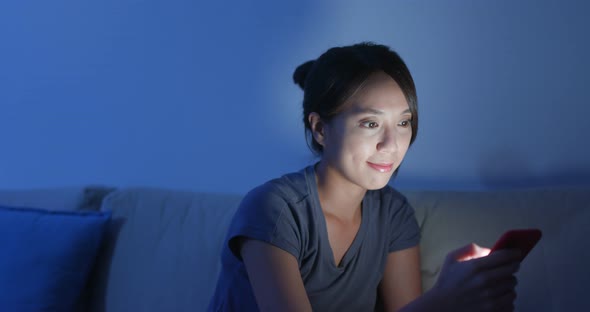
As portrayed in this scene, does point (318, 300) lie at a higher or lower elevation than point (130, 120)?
lower

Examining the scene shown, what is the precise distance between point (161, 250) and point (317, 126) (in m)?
0.57

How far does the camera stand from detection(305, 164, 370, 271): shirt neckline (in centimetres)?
112

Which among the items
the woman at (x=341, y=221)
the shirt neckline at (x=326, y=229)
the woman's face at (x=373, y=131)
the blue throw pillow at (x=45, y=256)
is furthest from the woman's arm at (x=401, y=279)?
the blue throw pillow at (x=45, y=256)

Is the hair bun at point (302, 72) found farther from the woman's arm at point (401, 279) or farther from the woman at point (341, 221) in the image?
the woman's arm at point (401, 279)

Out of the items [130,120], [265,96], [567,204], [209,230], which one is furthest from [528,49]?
[130,120]

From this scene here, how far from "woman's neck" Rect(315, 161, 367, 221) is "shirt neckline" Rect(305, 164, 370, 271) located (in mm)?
20

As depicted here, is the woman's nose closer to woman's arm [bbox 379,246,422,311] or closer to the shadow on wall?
woman's arm [bbox 379,246,422,311]

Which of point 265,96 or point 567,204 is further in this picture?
point 265,96

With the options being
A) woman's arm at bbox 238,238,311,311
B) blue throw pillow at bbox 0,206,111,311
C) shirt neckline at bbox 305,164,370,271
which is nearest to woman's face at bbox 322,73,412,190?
shirt neckline at bbox 305,164,370,271

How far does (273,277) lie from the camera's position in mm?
1004

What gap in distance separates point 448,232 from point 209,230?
577 mm

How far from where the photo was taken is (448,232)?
1271 millimetres

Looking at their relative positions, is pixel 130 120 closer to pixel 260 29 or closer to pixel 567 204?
Result: pixel 260 29

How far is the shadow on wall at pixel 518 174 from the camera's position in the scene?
1.36m
